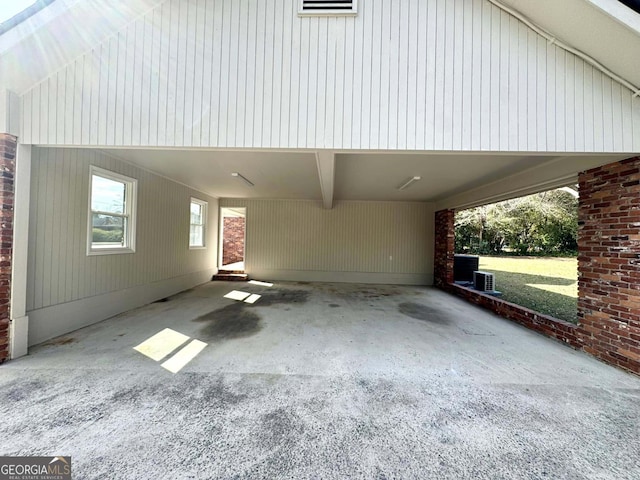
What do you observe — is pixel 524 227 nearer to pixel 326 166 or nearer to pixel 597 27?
pixel 597 27

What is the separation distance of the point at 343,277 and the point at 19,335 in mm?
7014

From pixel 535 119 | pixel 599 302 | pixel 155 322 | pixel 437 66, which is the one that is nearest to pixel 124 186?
pixel 155 322

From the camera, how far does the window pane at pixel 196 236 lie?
24.0 feet

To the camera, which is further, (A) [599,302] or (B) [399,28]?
(A) [599,302]

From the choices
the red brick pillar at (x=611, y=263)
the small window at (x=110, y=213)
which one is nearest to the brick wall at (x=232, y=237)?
the small window at (x=110, y=213)

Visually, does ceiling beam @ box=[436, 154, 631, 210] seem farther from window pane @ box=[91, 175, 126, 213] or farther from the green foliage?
the green foliage

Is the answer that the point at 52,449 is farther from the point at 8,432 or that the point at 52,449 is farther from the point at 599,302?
the point at 599,302

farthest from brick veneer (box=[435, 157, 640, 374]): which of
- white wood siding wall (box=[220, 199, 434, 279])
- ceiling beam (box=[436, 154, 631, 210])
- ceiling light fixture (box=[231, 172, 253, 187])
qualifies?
ceiling light fixture (box=[231, 172, 253, 187])

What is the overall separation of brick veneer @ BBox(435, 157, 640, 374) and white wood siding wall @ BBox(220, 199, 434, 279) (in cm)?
478

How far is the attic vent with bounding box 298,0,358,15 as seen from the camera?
112 inches

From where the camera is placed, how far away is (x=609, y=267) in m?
2.97

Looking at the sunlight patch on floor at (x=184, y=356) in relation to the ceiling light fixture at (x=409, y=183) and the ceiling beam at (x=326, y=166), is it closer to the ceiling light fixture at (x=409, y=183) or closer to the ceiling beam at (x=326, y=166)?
the ceiling beam at (x=326, y=166)

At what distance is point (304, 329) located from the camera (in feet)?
12.7

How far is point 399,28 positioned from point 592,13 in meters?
1.78
